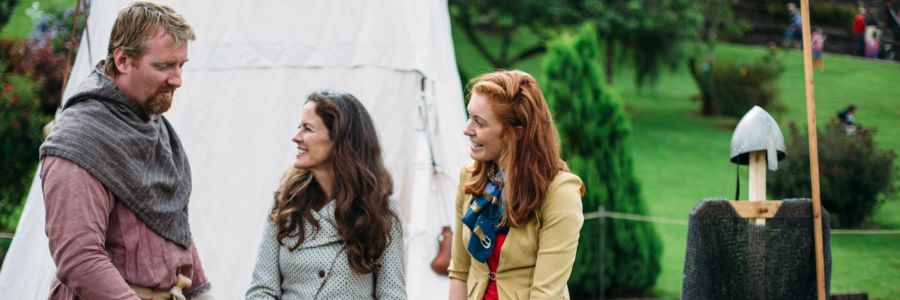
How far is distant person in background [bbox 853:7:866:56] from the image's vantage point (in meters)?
9.05

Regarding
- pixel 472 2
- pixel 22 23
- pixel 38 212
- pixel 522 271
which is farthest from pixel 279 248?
pixel 472 2

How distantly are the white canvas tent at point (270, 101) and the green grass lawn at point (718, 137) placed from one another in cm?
418

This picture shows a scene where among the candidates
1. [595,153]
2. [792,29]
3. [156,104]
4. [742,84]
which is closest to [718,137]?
[742,84]

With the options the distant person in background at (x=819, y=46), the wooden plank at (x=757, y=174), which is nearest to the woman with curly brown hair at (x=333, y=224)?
the wooden plank at (x=757, y=174)

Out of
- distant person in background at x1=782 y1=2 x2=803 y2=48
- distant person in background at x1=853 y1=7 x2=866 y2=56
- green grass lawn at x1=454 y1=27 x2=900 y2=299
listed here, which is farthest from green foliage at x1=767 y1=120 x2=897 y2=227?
distant person in background at x1=782 y1=2 x2=803 y2=48

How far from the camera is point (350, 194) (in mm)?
2895

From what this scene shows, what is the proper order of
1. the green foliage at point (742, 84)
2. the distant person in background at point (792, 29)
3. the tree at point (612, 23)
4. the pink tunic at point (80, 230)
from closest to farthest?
the pink tunic at point (80, 230)
the green foliage at point (742, 84)
the distant person in background at point (792, 29)
the tree at point (612, 23)

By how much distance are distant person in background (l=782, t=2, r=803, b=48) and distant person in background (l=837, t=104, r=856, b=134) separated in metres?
4.61

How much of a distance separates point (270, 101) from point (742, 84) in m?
13.9

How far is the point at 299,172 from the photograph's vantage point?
303 centimetres

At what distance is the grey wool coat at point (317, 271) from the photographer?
2857 mm

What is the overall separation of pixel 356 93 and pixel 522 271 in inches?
72.5

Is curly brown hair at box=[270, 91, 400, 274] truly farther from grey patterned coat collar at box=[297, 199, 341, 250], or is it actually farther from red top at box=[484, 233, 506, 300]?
red top at box=[484, 233, 506, 300]

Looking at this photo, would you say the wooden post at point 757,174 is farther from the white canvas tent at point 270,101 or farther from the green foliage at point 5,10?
the green foliage at point 5,10
